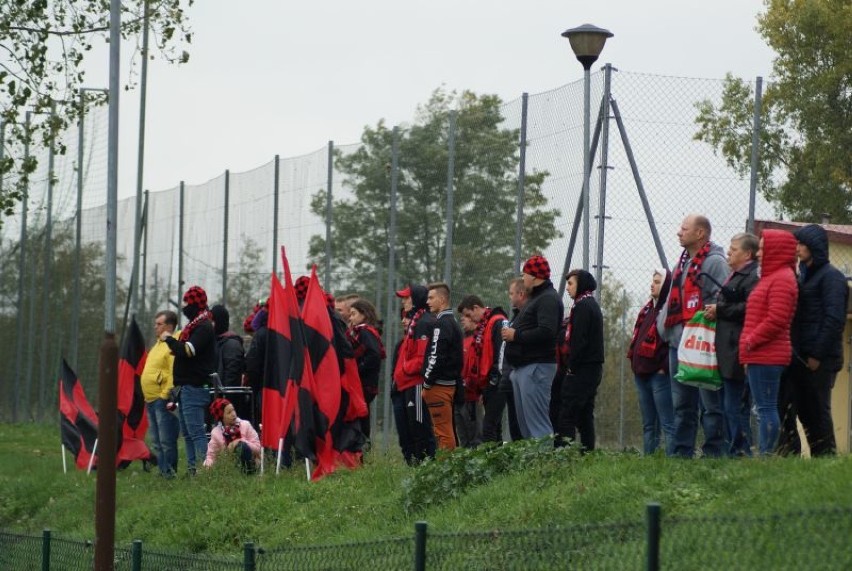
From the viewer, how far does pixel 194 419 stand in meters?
17.2

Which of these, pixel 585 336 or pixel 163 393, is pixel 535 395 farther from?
pixel 163 393

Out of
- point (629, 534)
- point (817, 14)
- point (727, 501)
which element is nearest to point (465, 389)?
point (727, 501)

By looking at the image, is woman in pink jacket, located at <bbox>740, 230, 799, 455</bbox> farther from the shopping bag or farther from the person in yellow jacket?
the person in yellow jacket

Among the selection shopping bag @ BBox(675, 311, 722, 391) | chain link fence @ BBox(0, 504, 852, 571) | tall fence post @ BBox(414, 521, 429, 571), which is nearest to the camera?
chain link fence @ BBox(0, 504, 852, 571)

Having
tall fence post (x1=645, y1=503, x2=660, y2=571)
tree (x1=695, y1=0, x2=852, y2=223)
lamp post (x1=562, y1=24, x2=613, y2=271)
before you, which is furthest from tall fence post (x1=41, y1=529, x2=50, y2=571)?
tree (x1=695, y1=0, x2=852, y2=223)

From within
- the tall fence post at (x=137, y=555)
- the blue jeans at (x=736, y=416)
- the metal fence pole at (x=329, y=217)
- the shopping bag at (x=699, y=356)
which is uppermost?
the metal fence pole at (x=329, y=217)

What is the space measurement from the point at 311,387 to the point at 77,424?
6.72 meters

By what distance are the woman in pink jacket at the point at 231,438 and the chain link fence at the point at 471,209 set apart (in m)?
3.35

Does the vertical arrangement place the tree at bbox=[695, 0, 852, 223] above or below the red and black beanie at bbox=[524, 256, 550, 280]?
above

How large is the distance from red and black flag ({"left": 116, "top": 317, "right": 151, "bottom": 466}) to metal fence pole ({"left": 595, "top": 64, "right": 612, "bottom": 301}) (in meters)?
5.98

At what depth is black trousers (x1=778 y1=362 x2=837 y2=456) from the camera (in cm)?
1109

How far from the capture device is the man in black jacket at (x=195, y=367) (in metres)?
16.9

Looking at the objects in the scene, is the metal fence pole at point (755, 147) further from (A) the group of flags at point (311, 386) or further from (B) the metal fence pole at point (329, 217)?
(B) the metal fence pole at point (329, 217)

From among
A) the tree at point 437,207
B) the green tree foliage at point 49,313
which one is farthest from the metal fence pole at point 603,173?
the green tree foliage at point 49,313
